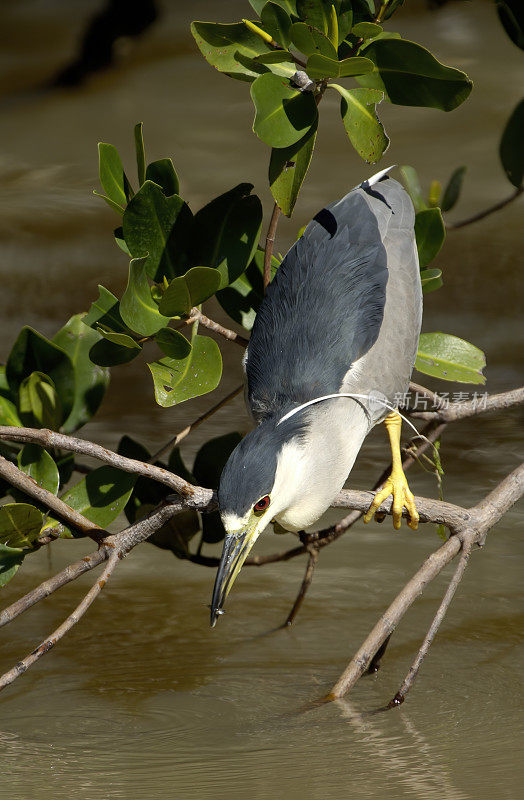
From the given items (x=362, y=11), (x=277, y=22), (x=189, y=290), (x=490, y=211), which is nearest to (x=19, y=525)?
(x=189, y=290)

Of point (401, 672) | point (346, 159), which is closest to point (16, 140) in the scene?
point (346, 159)

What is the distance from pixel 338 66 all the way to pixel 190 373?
46 centimetres

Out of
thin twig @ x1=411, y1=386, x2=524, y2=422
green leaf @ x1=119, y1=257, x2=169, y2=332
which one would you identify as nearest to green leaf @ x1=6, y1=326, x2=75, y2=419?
green leaf @ x1=119, y1=257, x2=169, y2=332

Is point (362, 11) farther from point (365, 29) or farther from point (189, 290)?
point (189, 290)

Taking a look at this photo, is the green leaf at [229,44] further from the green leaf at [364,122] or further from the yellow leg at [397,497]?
the yellow leg at [397,497]

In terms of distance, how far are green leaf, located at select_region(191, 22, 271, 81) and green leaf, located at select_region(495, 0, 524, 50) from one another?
466mm

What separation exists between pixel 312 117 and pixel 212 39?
18cm

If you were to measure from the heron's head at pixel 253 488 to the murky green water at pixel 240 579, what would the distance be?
0.25m

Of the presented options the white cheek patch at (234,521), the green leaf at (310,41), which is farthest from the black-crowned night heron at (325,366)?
the green leaf at (310,41)

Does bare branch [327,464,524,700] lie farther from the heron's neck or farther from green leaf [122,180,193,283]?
green leaf [122,180,193,283]

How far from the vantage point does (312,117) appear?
1362mm

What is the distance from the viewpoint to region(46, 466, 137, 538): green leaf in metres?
1.46

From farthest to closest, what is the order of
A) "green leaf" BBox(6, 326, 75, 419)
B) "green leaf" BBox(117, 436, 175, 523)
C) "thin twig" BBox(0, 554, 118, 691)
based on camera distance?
"green leaf" BBox(117, 436, 175, 523), "green leaf" BBox(6, 326, 75, 419), "thin twig" BBox(0, 554, 118, 691)

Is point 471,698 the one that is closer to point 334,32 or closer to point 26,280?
point 334,32
